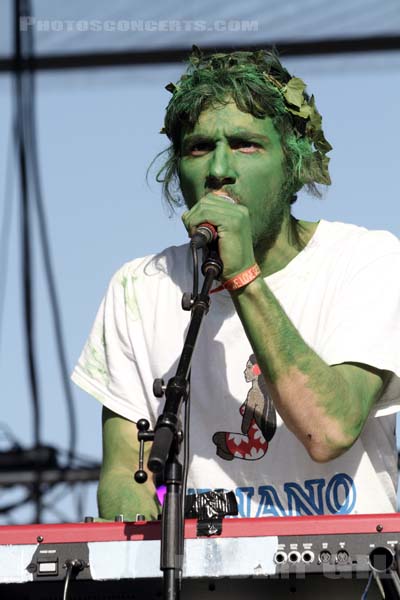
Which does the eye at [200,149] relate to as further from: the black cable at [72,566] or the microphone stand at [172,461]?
the black cable at [72,566]

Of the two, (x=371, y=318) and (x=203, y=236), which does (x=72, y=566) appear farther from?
(x=371, y=318)

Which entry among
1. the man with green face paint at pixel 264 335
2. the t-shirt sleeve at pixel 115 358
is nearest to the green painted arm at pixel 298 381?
the man with green face paint at pixel 264 335

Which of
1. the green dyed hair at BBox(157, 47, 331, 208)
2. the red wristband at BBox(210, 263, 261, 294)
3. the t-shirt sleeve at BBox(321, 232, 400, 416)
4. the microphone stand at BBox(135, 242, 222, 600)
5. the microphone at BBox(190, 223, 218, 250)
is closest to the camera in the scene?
the microphone stand at BBox(135, 242, 222, 600)

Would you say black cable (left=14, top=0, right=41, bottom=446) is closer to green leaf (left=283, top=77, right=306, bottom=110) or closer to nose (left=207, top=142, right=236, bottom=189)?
green leaf (left=283, top=77, right=306, bottom=110)

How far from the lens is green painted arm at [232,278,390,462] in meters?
2.32

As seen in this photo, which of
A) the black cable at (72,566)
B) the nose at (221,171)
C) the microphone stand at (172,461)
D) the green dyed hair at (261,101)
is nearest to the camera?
the microphone stand at (172,461)

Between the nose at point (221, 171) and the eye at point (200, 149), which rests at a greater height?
the eye at point (200, 149)

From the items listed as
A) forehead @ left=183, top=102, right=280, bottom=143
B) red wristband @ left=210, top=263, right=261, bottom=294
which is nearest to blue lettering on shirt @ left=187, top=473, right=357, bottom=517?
red wristband @ left=210, top=263, right=261, bottom=294

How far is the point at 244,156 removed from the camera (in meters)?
2.68

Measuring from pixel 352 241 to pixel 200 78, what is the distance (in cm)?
48

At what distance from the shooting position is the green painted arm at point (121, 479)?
2.57 metres

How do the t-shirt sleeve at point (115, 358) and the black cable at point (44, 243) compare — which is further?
the black cable at point (44, 243)

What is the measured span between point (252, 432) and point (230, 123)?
2.11 ft

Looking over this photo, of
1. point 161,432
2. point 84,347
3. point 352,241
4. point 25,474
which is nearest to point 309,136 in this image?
point 352,241
